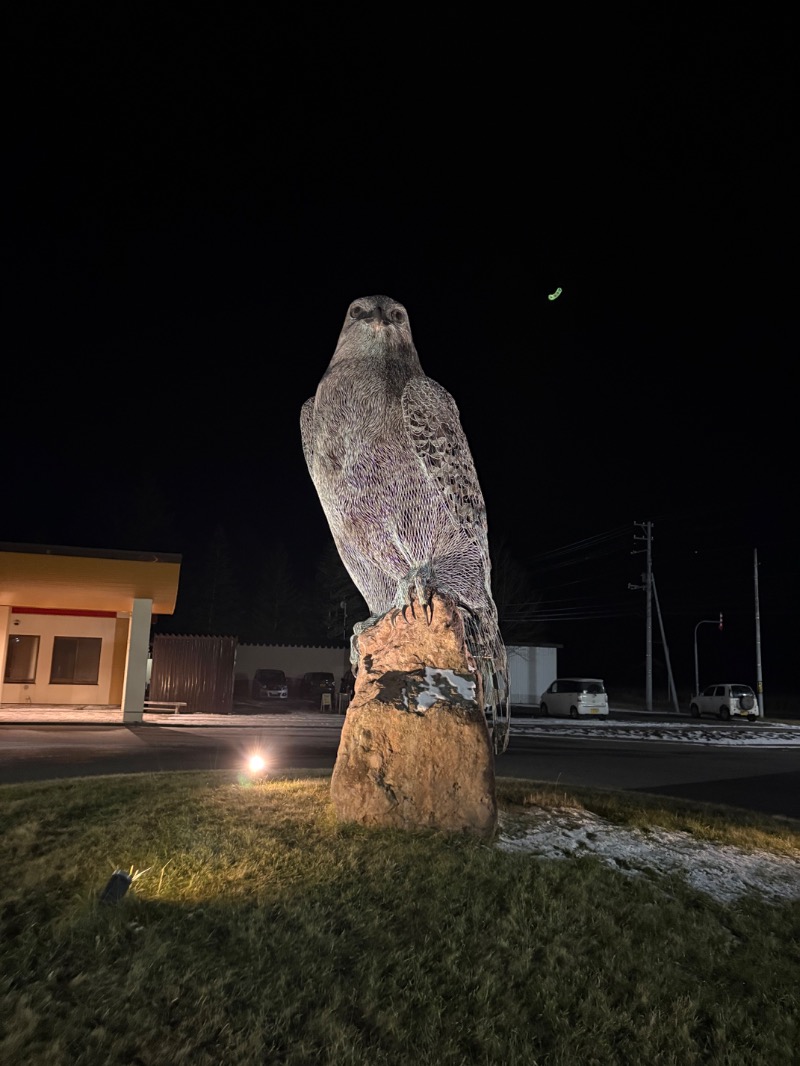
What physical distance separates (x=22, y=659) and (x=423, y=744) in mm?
20178

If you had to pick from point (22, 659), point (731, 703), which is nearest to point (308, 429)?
point (22, 659)

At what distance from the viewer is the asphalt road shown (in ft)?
30.5

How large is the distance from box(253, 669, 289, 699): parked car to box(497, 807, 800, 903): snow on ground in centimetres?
2387

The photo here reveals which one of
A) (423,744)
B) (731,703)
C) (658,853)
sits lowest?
(658,853)

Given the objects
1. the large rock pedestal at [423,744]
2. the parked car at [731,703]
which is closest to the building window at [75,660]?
the large rock pedestal at [423,744]

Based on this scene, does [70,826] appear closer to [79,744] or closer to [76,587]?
[79,744]

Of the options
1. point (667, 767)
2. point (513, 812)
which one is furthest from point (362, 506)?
point (667, 767)

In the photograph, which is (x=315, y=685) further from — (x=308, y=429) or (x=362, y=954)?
(x=362, y=954)

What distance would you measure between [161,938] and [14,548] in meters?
12.8

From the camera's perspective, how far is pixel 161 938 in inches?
133

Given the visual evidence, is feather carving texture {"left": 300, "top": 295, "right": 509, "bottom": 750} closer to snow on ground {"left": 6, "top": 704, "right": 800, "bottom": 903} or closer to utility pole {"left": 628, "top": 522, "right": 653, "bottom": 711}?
snow on ground {"left": 6, "top": 704, "right": 800, "bottom": 903}

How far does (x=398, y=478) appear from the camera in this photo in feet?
18.2

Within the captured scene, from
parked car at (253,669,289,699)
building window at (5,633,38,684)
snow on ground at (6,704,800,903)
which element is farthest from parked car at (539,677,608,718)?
snow on ground at (6,704,800,903)

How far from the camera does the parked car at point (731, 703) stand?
2580 cm
